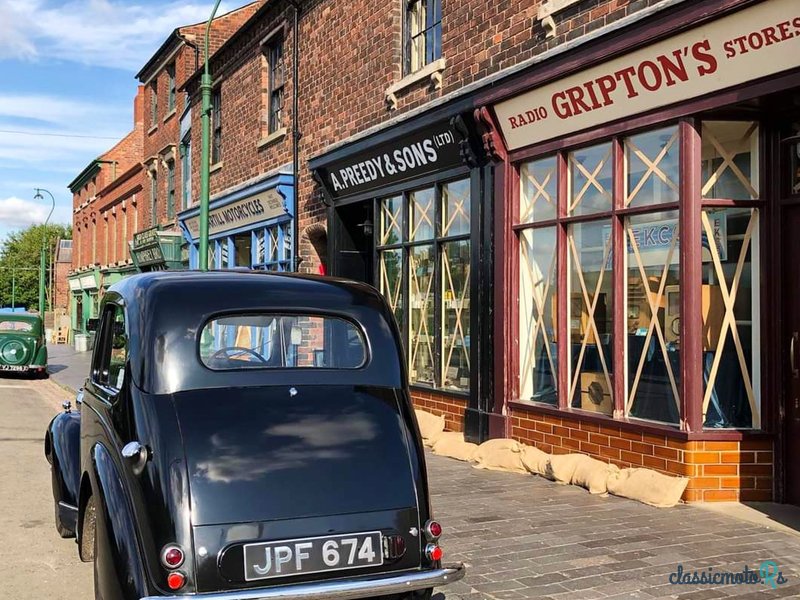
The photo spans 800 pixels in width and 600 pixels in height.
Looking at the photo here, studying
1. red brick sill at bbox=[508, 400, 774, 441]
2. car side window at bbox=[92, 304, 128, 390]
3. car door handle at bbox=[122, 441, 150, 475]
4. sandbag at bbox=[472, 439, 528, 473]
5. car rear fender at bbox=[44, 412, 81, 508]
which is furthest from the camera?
sandbag at bbox=[472, 439, 528, 473]

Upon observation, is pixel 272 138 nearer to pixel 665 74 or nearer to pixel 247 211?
pixel 247 211

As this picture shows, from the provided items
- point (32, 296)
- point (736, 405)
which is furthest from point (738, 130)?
point (32, 296)

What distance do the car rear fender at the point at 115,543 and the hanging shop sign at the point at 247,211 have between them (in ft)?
35.7

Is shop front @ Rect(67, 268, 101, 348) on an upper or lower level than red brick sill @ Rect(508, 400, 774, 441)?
upper

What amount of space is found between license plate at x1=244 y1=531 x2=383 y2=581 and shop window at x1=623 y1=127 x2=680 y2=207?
4.70m

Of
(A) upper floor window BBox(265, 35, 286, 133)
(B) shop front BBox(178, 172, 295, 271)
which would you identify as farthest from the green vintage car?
(A) upper floor window BBox(265, 35, 286, 133)

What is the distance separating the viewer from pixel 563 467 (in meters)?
7.55

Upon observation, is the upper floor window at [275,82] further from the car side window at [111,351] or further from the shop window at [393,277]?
the car side window at [111,351]

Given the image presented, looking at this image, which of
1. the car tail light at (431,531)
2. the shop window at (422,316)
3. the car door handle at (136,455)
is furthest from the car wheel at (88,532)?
the shop window at (422,316)

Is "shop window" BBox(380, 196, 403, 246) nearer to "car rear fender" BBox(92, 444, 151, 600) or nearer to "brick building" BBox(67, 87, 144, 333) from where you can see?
"car rear fender" BBox(92, 444, 151, 600)

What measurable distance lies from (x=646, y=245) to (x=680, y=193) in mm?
657

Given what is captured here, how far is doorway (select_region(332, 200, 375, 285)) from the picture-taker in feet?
41.9

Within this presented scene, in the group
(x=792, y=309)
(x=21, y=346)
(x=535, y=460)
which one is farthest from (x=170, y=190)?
(x=792, y=309)

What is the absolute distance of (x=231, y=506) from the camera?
10.9 ft
